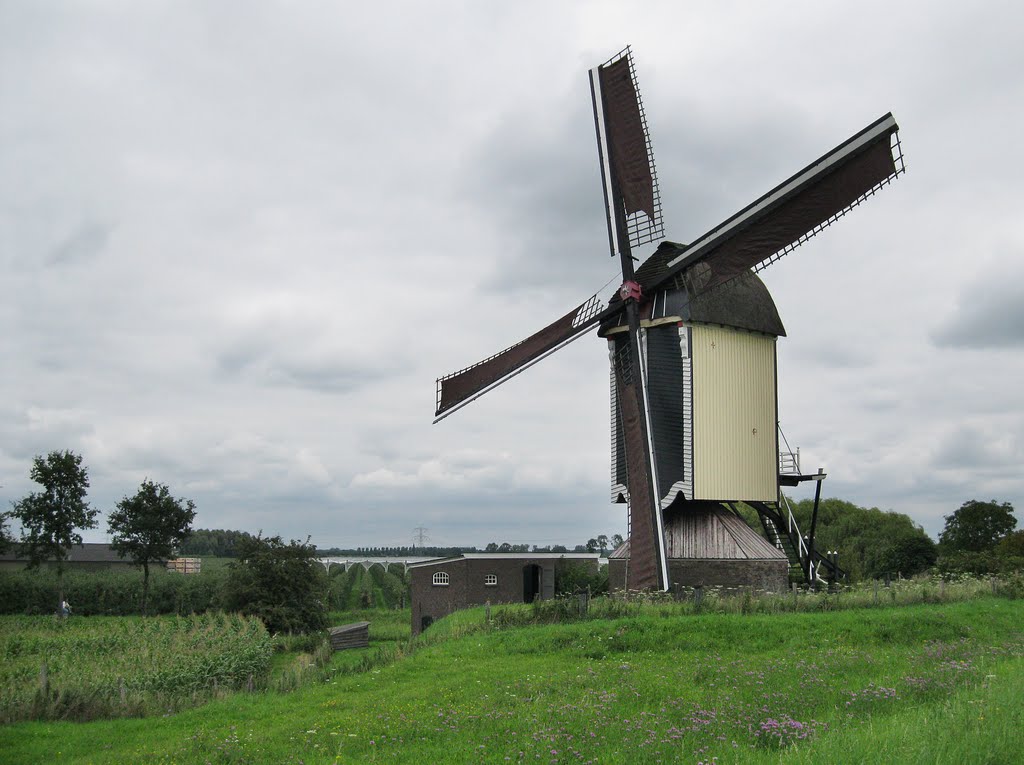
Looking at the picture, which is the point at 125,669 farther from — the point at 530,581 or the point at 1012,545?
the point at 1012,545

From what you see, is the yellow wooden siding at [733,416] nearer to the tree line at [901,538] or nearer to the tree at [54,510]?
the tree line at [901,538]

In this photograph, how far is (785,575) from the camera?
22062 millimetres

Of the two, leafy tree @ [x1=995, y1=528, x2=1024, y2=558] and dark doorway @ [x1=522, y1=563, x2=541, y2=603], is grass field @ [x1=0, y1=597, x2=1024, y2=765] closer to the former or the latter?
dark doorway @ [x1=522, y1=563, x2=541, y2=603]

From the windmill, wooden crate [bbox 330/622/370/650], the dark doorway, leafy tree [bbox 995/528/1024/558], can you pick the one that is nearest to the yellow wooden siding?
Answer: the windmill

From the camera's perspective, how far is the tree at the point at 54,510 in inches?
1549

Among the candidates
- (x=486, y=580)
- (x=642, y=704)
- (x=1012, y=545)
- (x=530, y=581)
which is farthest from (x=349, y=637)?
(x=1012, y=545)

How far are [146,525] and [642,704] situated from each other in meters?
36.2

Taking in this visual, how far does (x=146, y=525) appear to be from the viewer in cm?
4206

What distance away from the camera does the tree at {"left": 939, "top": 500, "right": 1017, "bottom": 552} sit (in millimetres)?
47312

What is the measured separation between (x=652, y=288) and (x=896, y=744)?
15.7 m

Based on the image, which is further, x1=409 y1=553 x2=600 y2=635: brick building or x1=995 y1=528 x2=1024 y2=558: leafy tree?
x1=995 y1=528 x2=1024 y2=558: leafy tree

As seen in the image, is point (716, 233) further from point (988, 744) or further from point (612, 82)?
point (988, 744)

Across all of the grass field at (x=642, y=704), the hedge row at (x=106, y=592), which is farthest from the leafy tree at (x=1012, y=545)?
the hedge row at (x=106, y=592)

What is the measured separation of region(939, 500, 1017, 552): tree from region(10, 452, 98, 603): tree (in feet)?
148
